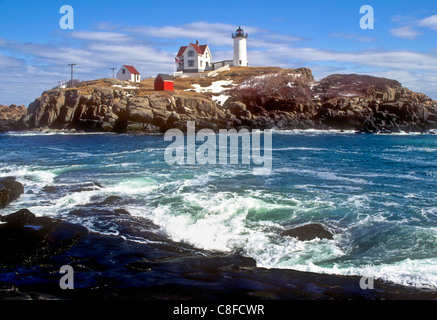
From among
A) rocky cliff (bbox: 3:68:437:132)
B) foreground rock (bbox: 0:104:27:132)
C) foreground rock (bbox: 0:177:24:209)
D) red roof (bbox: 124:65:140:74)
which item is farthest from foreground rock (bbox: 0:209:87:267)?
foreground rock (bbox: 0:104:27:132)

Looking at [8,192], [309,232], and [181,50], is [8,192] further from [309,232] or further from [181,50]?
[181,50]

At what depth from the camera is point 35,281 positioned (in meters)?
9.07

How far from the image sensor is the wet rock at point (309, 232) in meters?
12.9

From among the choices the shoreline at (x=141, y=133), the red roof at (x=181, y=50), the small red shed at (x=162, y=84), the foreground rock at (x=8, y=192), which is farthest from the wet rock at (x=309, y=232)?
the red roof at (x=181, y=50)

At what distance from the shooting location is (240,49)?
9819cm

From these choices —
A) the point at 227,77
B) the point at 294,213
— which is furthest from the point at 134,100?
the point at 294,213

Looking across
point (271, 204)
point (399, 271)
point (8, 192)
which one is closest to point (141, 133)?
point (8, 192)

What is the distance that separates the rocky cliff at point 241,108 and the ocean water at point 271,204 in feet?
97.7

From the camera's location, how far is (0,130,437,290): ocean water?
1150 cm

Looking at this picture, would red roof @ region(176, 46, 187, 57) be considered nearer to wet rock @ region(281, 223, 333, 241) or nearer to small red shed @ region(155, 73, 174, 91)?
small red shed @ region(155, 73, 174, 91)

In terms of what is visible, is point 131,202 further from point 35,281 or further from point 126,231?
point 35,281

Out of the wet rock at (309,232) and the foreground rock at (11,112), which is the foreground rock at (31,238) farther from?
the foreground rock at (11,112)

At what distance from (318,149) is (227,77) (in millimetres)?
A: 49099

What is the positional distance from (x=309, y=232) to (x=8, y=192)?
13.1m
